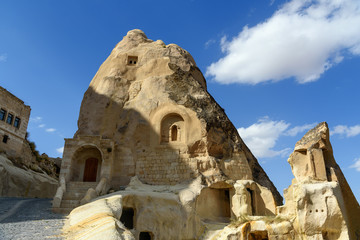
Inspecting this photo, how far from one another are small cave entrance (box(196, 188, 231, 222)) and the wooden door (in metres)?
7.15

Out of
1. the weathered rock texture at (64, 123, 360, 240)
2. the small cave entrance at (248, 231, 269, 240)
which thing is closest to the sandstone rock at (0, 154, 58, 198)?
the weathered rock texture at (64, 123, 360, 240)

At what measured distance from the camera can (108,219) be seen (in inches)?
360

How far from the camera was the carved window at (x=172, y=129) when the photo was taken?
1900 centimetres

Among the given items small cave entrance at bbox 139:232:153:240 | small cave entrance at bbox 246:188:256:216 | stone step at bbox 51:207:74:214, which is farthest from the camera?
small cave entrance at bbox 246:188:256:216

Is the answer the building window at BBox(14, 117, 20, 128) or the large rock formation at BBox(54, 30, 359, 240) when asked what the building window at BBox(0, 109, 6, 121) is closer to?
the building window at BBox(14, 117, 20, 128)

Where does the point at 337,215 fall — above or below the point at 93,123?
below

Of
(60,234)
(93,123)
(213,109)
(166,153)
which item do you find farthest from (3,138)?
(60,234)

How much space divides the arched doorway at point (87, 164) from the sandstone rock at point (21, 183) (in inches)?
261

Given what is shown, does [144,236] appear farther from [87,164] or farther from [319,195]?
[319,195]

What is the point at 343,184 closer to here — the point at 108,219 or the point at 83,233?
the point at 108,219

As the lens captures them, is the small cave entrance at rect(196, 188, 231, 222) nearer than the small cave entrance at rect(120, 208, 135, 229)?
No

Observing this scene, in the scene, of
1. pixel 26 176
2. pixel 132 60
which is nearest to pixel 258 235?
pixel 132 60

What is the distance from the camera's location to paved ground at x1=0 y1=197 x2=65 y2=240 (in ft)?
27.4

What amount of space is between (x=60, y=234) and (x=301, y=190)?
8.19 m
